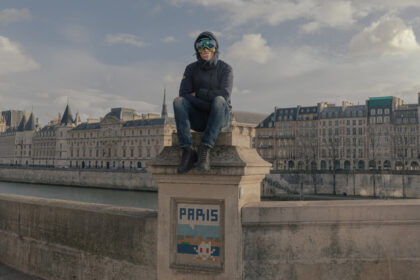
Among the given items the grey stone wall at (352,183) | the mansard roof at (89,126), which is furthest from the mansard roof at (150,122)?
the grey stone wall at (352,183)

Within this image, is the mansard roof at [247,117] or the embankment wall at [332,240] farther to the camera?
the mansard roof at [247,117]

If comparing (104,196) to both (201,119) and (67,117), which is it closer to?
(201,119)

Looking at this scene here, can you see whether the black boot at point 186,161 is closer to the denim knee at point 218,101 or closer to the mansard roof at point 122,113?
the denim knee at point 218,101

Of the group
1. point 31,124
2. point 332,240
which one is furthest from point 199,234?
point 31,124

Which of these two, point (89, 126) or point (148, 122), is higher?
point (89, 126)

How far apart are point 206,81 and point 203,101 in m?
0.25

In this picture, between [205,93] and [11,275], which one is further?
[11,275]

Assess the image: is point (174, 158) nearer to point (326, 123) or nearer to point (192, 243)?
point (192, 243)

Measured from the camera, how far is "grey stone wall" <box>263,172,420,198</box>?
2124 inches

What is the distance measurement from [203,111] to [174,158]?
587 mm

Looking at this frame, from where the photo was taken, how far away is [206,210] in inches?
160

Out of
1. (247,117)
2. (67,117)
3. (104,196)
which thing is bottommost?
(104,196)

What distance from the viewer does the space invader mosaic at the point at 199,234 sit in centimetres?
404

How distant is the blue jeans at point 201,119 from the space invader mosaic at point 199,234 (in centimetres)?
68
